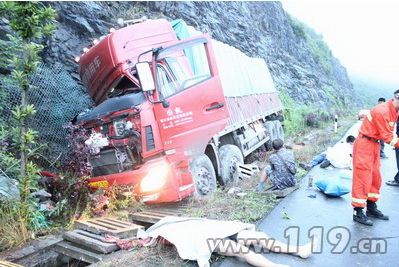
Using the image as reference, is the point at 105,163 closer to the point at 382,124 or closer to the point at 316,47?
the point at 382,124

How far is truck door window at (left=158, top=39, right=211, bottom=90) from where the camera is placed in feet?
15.6

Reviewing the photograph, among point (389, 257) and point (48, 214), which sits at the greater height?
point (48, 214)

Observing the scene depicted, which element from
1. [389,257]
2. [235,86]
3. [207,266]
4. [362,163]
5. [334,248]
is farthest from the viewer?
[235,86]

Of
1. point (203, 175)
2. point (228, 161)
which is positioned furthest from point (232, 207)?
point (228, 161)

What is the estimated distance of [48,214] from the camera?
445cm

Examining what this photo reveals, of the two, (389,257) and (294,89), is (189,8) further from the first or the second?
(389,257)

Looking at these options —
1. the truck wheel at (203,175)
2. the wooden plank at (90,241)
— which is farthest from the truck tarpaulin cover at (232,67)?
the wooden plank at (90,241)

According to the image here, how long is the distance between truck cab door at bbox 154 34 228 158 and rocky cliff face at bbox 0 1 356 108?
3.77m

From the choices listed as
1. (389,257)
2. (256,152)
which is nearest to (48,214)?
(389,257)

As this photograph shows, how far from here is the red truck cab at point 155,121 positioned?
14.4ft

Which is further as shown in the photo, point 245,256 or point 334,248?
point 334,248

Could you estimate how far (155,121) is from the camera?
4461mm

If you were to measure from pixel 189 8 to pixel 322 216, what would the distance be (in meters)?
12.7

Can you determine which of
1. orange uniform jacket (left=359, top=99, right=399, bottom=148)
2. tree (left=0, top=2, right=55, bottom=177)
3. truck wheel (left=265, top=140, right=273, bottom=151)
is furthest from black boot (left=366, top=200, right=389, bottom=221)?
truck wheel (left=265, top=140, right=273, bottom=151)
